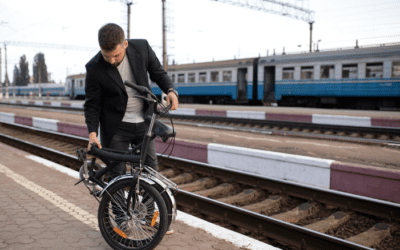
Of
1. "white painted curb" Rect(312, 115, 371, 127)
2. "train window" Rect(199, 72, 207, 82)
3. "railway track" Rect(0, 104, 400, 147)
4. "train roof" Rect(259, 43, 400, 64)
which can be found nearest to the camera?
"railway track" Rect(0, 104, 400, 147)

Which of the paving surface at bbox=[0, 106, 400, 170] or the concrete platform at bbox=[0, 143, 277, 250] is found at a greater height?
the paving surface at bbox=[0, 106, 400, 170]

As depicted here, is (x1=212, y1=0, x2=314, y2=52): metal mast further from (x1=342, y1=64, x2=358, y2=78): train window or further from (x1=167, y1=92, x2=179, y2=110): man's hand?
(x1=167, y1=92, x2=179, y2=110): man's hand

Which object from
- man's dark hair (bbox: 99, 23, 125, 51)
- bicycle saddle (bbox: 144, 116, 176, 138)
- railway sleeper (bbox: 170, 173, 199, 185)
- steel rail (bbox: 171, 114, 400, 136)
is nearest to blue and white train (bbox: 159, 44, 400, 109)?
steel rail (bbox: 171, 114, 400, 136)

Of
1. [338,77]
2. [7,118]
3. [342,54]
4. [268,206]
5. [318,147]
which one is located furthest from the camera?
[338,77]

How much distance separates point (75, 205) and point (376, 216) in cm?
339

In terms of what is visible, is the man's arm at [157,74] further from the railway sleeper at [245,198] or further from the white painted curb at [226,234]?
the railway sleeper at [245,198]

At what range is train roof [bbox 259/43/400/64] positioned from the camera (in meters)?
16.5

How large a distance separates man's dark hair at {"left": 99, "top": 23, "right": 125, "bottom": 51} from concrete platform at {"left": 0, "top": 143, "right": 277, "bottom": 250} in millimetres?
1671

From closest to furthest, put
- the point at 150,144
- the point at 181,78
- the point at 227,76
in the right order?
the point at 150,144 → the point at 227,76 → the point at 181,78

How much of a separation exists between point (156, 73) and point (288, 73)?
60.5ft

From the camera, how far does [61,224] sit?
3547 millimetres

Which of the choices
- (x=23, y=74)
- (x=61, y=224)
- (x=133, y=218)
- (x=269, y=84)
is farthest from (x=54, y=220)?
(x=23, y=74)

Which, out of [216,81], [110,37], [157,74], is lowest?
[157,74]

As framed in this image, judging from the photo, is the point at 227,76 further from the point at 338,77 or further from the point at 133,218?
the point at 133,218
